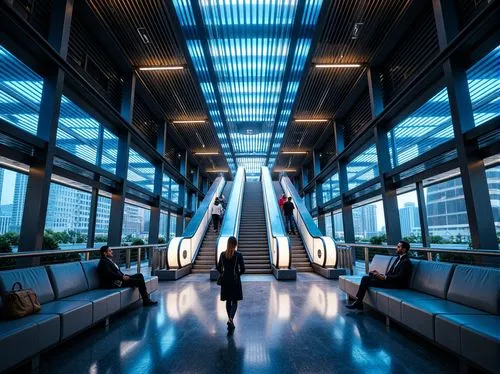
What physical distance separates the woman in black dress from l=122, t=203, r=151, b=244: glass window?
24.1 feet

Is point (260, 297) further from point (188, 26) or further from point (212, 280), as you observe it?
point (188, 26)

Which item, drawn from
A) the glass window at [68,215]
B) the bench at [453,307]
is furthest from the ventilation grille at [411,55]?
the glass window at [68,215]

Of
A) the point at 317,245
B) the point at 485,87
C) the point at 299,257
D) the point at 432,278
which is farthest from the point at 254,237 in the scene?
the point at 485,87

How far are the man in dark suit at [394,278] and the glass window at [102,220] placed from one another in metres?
7.50

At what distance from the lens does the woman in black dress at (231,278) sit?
3.87 meters

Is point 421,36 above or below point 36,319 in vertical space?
above

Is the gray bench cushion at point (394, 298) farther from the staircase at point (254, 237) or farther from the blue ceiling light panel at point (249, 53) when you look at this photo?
the blue ceiling light panel at point (249, 53)

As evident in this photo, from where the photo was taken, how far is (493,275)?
2896 millimetres

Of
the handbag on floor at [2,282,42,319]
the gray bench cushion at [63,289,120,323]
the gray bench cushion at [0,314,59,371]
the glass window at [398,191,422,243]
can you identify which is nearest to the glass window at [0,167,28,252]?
the gray bench cushion at [63,289,120,323]

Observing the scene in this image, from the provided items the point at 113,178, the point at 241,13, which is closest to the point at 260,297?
the point at 113,178

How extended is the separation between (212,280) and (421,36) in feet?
26.1

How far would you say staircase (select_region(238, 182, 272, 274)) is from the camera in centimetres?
904

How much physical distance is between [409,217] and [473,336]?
6.98 m

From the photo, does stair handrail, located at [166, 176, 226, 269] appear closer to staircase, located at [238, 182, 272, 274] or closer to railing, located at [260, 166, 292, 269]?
staircase, located at [238, 182, 272, 274]
